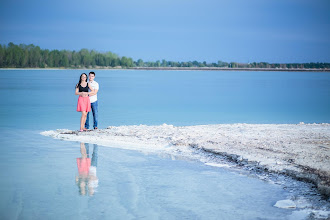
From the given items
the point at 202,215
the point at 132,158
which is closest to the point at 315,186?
the point at 202,215

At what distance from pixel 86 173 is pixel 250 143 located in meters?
4.17

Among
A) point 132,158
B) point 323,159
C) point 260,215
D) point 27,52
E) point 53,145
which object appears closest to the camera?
point 260,215

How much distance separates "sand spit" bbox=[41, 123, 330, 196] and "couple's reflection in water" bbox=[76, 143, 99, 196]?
120 centimetres

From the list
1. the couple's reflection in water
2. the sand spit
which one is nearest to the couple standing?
the sand spit

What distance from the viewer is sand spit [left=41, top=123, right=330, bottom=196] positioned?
7.89 metres

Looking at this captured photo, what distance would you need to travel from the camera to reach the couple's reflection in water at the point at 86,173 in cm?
692

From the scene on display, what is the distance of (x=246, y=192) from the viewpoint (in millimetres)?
6867

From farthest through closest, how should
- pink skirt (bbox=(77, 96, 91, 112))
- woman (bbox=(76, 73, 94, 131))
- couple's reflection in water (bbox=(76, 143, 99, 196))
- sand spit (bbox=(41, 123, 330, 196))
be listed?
pink skirt (bbox=(77, 96, 91, 112)) < woman (bbox=(76, 73, 94, 131)) < sand spit (bbox=(41, 123, 330, 196)) < couple's reflection in water (bbox=(76, 143, 99, 196))

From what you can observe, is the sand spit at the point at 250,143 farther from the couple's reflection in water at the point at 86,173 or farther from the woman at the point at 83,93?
the couple's reflection in water at the point at 86,173

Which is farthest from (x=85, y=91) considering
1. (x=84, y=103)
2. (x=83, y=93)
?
(x=84, y=103)

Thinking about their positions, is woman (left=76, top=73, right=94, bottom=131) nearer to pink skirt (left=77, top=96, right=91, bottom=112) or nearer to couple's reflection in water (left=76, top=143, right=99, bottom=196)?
pink skirt (left=77, top=96, right=91, bottom=112)

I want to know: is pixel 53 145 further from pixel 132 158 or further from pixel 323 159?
pixel 323 159

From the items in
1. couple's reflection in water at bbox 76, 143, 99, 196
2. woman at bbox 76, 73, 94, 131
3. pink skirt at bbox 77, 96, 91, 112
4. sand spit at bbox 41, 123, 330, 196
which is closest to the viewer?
→ couple's reflection in water at bbox 76, 143, 99, 196

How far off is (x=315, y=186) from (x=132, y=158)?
3809mm
